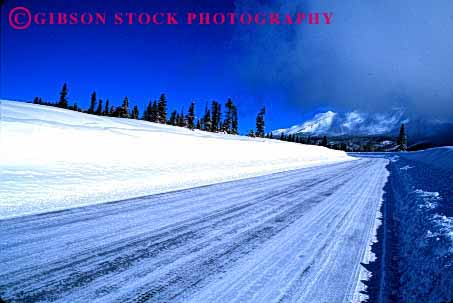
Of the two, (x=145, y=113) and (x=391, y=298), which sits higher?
(x=145, y=113)

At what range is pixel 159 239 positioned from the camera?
4.55m

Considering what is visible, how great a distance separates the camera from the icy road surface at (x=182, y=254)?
10.0ft

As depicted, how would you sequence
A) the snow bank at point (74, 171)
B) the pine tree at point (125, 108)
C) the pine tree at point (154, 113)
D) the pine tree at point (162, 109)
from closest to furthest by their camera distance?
the snow bank at point (74, 171) < the pine tree at point (162, 109) < the pine tree at point (154, 113) < the pine tree at point (125, 108)

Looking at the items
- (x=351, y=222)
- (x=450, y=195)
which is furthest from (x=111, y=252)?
(x=450, y=195)

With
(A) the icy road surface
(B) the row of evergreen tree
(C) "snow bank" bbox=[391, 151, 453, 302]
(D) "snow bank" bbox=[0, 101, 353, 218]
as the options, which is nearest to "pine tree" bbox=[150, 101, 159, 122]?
(B) the row of evergreen tree

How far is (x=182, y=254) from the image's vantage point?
4016 mm

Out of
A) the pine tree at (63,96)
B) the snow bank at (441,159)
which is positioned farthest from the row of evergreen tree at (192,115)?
the snow bank at (441,159)

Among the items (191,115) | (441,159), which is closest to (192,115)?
(191,115)

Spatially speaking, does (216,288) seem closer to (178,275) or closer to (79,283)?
(178,275)

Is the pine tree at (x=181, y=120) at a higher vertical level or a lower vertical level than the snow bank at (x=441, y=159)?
higher

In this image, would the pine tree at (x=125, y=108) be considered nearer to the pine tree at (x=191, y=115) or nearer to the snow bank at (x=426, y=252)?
the pine tree at (x=191, y=115)

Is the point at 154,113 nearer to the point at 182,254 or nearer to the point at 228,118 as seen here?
Answer: the point at 228,118

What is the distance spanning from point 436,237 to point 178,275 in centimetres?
420

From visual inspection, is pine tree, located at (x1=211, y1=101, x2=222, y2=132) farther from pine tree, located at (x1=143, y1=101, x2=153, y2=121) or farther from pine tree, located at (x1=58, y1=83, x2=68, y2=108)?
pine tree, located at (x1=58, y1=83, x2=68, y2=108)
